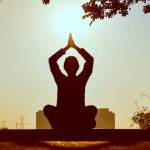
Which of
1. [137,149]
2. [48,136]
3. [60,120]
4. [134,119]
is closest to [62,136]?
[48,136]

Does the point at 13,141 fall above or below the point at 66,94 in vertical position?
below

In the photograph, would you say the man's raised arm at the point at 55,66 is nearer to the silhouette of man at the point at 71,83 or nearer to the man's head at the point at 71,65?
the silhouette of man at the point at 71,83

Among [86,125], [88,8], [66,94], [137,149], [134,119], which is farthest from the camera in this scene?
[134,119]

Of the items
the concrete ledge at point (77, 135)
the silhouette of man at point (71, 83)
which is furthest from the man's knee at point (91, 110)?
the concrete ledge at point (77, 135)

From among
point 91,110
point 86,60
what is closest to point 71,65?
point 86,60

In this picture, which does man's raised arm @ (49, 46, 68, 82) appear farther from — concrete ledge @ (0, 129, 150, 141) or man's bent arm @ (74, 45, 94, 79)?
concrete ledge @ (0, 129, 150, 141)

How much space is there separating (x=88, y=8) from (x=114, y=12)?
65cm

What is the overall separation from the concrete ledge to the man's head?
2.59 m

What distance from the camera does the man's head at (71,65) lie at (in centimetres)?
898

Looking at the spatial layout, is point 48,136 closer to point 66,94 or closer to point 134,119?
point 66,94

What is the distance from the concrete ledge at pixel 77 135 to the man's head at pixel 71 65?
2.59m

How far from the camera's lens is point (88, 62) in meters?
9.02

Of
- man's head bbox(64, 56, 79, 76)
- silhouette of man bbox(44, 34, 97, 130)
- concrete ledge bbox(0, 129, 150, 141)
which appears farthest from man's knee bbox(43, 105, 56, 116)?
concrete ledge bbox(0, 129, 150, 141)

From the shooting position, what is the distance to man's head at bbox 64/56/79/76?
354 inches
